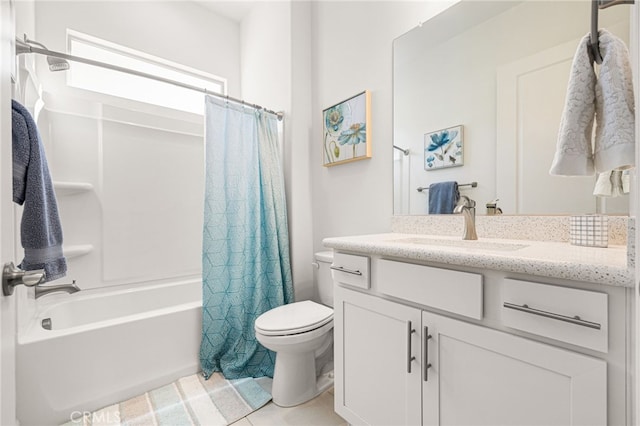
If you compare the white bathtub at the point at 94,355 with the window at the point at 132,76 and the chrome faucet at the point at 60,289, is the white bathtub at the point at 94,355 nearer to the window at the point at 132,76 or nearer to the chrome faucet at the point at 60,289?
the chrome faucet at the point at 60,289

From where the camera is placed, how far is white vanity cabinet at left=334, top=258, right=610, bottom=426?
656mm

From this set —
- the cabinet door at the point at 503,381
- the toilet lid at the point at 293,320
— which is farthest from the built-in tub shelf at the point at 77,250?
the cabinet door at the point at 503,381

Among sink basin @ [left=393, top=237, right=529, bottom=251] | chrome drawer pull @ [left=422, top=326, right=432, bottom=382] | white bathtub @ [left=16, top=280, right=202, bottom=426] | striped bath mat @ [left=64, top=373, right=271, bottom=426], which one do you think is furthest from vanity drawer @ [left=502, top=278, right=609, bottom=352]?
white bathtub @ [left=16, top=280, right=202, bottom=426]

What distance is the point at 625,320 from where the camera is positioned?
0.58 meters

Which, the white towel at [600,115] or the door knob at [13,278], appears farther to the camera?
the white towel at [600,115]

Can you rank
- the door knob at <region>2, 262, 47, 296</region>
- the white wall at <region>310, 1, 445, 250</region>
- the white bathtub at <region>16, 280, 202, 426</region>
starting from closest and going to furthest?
the door knob at <region>2, 262, 47, 296</region>, the white bathtub at <region>16, 280, 202, 426</region>, the white wall at <region>310, 1, 445, 250</region>

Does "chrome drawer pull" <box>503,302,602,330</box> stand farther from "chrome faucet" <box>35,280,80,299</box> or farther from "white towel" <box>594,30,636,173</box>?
"chrome faucet" <box>35,280,80,299</box>

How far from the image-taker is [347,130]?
1866 mm

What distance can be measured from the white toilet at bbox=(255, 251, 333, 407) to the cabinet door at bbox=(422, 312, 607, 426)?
2.28 feet

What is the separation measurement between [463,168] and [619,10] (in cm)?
69

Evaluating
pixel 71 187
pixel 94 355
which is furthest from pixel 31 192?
pixel 71 187

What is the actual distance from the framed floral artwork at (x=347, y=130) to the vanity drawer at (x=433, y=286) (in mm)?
927

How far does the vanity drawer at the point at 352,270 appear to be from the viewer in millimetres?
1117

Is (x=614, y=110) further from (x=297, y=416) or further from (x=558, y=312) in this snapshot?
(x=297, y=416)
